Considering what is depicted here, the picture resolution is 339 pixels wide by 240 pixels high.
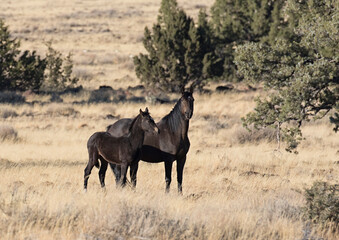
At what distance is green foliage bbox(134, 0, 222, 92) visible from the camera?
34.4 m

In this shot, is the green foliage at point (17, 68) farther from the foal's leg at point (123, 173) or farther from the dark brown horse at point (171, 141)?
the foal's leg at point (123, 173)

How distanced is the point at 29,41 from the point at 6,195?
63726 millimetres

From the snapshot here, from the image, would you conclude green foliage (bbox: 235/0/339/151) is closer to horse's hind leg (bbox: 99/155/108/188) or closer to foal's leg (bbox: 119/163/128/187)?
horse's hind leg (bbox: 99/155/108/188)

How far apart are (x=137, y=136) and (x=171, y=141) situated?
33.4 inches

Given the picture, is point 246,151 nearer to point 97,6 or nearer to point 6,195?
point 6,195

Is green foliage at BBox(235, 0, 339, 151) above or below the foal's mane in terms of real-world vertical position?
above

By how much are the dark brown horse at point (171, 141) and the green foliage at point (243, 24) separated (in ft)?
86.7

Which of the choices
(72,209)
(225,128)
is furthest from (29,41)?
(72,209)

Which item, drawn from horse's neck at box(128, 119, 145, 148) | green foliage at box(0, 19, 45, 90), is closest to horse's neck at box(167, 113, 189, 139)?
horse's neck at box(128, 119, 145, 148)

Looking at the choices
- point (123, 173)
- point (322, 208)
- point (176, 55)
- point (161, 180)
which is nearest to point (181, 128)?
point (123, 173)

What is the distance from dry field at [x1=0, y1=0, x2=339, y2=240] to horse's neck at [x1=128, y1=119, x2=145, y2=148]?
2.61ft

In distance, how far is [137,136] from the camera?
1070 cm

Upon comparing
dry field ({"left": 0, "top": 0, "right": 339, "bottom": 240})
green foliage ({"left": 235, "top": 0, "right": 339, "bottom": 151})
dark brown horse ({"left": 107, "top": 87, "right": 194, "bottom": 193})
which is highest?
green foliage ({"left": 235, "top": 0, "right": 339, "bottom": 151})

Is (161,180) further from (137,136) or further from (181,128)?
(137,136)
